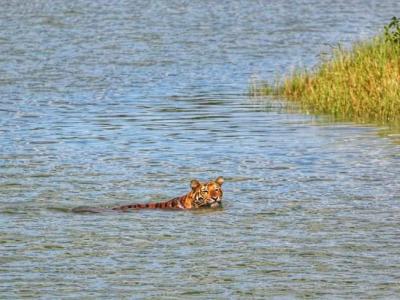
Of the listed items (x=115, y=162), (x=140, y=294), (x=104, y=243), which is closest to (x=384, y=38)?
(x=115, y=162)

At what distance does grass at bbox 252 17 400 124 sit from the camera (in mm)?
28453

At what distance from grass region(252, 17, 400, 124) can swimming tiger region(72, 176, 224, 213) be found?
30.0 feet

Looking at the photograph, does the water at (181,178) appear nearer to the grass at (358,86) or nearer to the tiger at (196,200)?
the tiger at (196,200)

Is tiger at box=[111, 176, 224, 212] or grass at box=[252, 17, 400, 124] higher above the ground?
grass at box=[252, 17, 400, 124]

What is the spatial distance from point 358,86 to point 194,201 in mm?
10175

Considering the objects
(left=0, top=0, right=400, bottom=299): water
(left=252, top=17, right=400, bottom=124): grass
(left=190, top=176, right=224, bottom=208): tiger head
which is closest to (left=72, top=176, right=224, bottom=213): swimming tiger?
(left=190, top=176, right=224, bottom=208): tiger head

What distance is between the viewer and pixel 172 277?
15.4 metres

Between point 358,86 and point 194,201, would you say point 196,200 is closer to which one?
point 194,201

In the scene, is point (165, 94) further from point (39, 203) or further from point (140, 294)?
point (140, 294)

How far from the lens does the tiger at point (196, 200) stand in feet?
63.4

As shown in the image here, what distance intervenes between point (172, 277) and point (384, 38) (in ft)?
59.8

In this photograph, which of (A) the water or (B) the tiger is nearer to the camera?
(A) the water

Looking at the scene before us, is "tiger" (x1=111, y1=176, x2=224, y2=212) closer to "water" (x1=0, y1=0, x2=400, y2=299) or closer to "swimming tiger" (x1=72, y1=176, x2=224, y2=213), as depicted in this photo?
"swimming tiger" (x1=72, y1=176, x2=224, y2=213)

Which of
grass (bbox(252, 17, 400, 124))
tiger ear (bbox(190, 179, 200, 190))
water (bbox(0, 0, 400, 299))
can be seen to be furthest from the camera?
grass (bbox(252, 17, 400, 124))
